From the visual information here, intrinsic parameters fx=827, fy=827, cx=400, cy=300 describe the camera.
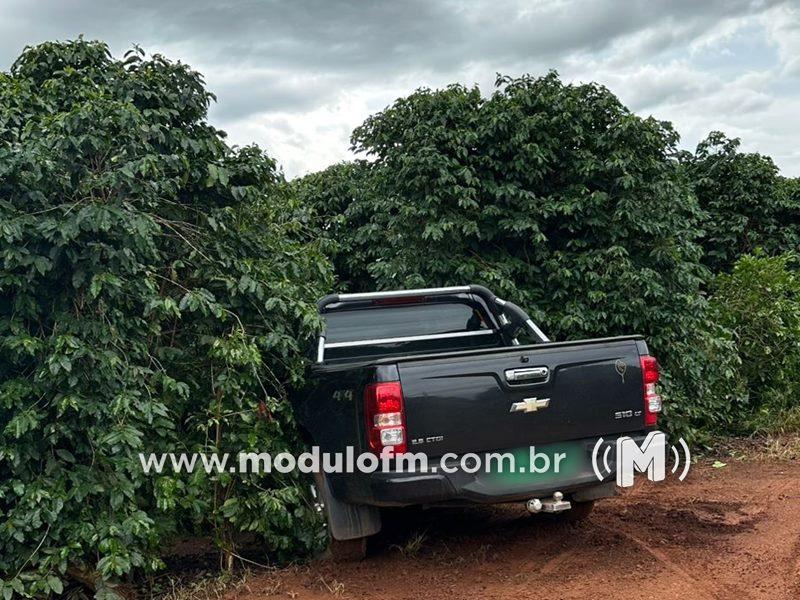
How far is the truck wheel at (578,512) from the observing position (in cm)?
556

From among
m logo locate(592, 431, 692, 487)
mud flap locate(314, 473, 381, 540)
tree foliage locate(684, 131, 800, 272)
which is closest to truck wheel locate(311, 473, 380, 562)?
mud flap locate(314, 473, 381, 540)

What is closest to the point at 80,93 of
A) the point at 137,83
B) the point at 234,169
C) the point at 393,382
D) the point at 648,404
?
the point at 137,83

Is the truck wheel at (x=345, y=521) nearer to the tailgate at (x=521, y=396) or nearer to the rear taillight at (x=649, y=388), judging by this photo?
the tailgate at (x=521, y=396)

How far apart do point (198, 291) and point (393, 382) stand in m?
1.39

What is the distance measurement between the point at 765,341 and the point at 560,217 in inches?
122

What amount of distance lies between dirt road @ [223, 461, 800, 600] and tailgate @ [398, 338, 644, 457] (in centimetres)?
78

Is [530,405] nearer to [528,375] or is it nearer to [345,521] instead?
[528,375]

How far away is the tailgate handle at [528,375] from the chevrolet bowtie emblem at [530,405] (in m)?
0.10

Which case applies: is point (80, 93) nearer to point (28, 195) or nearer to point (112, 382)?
point (28, 195)

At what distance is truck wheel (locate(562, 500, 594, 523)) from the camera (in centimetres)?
556

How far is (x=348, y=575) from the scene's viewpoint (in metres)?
4.86

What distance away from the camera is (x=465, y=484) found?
4.41 m

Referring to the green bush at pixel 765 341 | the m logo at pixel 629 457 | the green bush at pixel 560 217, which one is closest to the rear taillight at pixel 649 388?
the m logo at pixel 629 457

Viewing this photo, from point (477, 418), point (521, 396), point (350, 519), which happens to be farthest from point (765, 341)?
point (350, 519)
